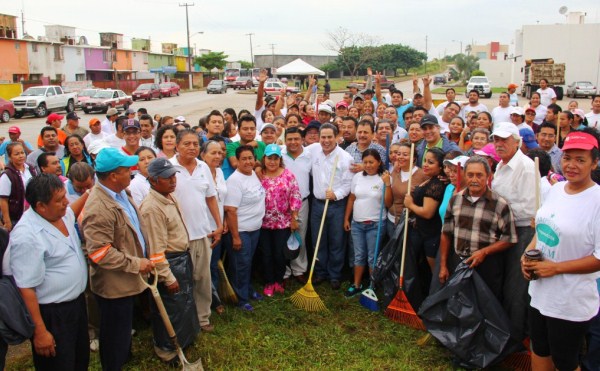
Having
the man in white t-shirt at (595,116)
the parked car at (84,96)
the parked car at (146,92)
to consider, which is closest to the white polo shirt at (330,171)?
the man in white t-shirt at (595,116)

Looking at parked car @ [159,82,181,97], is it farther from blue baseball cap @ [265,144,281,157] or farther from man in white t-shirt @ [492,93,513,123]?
blue baseball cap @ [265,144,281,157]

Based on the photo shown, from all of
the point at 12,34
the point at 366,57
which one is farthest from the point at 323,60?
the point at 12,34

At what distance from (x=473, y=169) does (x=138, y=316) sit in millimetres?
3661

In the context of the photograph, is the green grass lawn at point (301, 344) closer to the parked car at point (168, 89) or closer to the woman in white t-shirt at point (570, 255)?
the woman in white t-shirt at point (570, 255)

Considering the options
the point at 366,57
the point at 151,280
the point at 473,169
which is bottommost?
the point at 151,280

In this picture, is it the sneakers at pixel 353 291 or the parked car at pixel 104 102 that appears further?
the parked car at pixel 104 102

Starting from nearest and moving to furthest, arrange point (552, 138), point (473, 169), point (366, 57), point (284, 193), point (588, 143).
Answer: point (588, 143)
point (473, 169)
point (284, 193)
point (552, 138)
point (366, 57)

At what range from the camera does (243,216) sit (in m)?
5.22

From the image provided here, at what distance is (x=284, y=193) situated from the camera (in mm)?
5441

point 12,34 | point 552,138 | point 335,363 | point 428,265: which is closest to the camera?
point 335,363

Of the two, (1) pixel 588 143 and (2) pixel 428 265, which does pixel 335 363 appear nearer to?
(2) pixel 428 265

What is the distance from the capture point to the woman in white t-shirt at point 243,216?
5.14 meters

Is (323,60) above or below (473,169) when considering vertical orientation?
above

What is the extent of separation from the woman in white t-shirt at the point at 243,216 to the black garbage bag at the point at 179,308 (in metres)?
0.96
